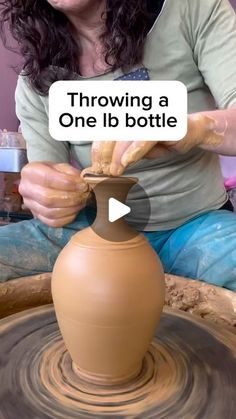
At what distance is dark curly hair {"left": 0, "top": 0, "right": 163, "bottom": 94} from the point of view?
1226mm

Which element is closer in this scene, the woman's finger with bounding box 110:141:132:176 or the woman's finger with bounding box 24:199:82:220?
the woman's finger with bounding box 110:141:132:176

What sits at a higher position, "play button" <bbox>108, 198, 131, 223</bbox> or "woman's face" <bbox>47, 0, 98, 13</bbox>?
"woman's face" <bbox>47, 0, 98, 13</bbox>

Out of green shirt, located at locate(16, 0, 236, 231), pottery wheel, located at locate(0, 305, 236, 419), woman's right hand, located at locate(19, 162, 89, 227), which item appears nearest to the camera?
pottery wheel, located at locate(0, 305, 236, 419)

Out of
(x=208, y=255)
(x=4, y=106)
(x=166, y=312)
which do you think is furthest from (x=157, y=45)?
(x=4, y=106)

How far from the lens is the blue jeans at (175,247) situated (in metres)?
1.09

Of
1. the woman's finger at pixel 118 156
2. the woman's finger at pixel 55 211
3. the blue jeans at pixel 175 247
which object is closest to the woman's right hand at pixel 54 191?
the woman's finger at pixel 55 211

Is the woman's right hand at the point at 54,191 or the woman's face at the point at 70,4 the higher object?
the woman's face at the point at 70,4

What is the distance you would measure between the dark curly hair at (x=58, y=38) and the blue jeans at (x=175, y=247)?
41cm

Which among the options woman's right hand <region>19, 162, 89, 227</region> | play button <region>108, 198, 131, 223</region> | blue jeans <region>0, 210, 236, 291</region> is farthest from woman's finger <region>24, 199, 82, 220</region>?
play button <region>108, 198, 131, 223</region>

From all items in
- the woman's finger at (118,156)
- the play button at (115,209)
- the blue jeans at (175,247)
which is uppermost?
the woman's finger at (118,156)

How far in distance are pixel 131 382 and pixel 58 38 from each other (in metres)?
0.96

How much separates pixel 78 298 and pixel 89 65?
0.83 meters

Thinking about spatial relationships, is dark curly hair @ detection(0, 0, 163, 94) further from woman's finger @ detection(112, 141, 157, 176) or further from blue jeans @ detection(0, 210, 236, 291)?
woman's finger @ detection(112, 141, 157, 176)

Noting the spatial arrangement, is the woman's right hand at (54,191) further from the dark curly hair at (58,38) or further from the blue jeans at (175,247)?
the dark curly hair at (58,38)
